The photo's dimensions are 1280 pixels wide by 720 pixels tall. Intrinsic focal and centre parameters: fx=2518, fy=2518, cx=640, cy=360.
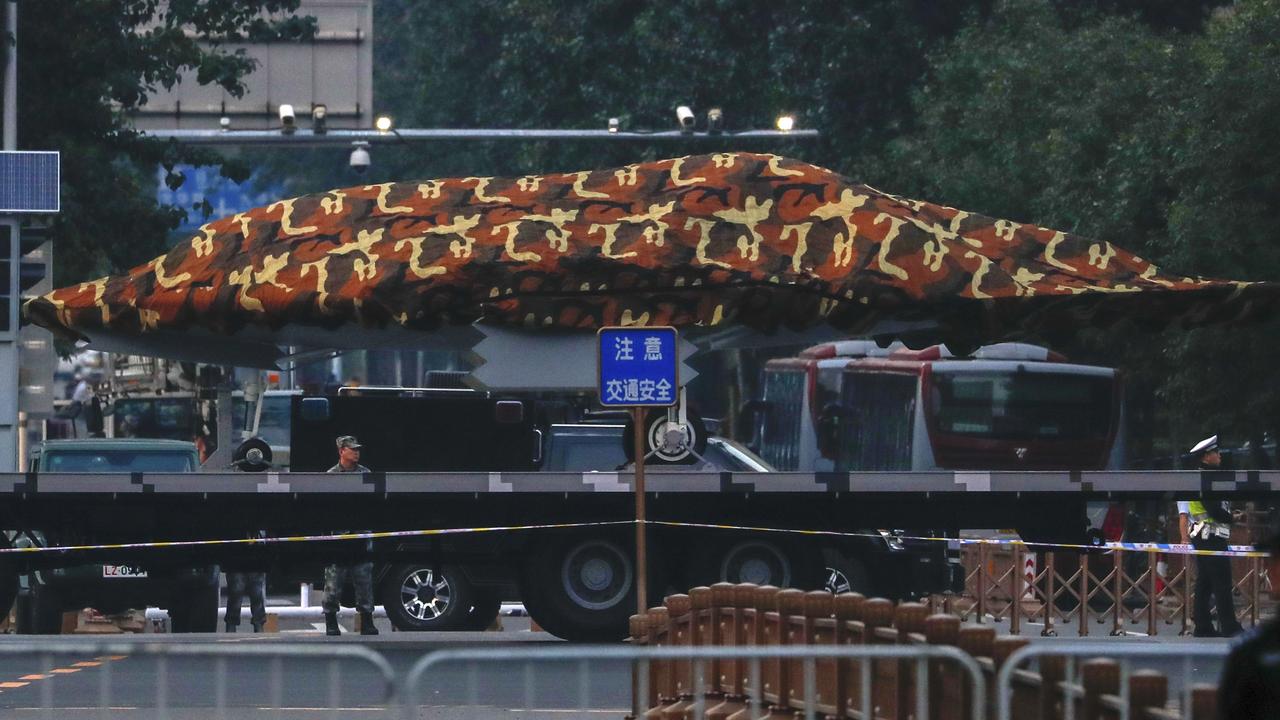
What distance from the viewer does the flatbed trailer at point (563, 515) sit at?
2061 cm

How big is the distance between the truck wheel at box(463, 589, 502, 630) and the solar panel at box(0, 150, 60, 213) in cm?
530

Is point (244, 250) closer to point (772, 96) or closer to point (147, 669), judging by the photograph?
point (147, 669)

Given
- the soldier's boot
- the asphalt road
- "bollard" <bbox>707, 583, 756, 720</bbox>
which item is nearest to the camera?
"bollard" <bbox>707, 583, 756, 720</bbox>

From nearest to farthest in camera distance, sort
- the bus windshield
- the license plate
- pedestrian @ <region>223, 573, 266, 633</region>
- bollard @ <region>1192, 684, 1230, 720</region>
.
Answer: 1. bollard @ <region>1192, 684, 1230, 720</region>
2. the license plate
3. pedestrian @ <region>223, 573, 266, 633</region>
4. the bus windshield

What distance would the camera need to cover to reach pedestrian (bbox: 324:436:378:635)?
73.3 feet

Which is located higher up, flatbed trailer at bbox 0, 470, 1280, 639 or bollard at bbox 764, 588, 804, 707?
flatbed trailer at bbox 0, 470, 1280, 639

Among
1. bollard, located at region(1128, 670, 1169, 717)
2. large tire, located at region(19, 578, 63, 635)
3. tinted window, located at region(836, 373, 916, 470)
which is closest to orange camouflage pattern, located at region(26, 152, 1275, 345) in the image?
large tire, located at region(19, 578, 63, 635)

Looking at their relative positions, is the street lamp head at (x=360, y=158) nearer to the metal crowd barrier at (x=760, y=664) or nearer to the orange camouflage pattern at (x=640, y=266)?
the orange camouflage pattern at (x=640, y=266)

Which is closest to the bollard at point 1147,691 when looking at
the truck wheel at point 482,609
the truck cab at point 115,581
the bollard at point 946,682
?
the bollard at point 946,682

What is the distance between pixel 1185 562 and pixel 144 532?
10295 millimetres

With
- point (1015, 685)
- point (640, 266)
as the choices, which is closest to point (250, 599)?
point (640, 266)

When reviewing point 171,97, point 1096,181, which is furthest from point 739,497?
point 171,97

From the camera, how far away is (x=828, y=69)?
45500mm

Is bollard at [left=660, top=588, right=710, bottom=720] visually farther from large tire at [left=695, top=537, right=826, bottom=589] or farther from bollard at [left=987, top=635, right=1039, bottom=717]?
large tire at [left=695, top=537, right=826, bottom=589]
